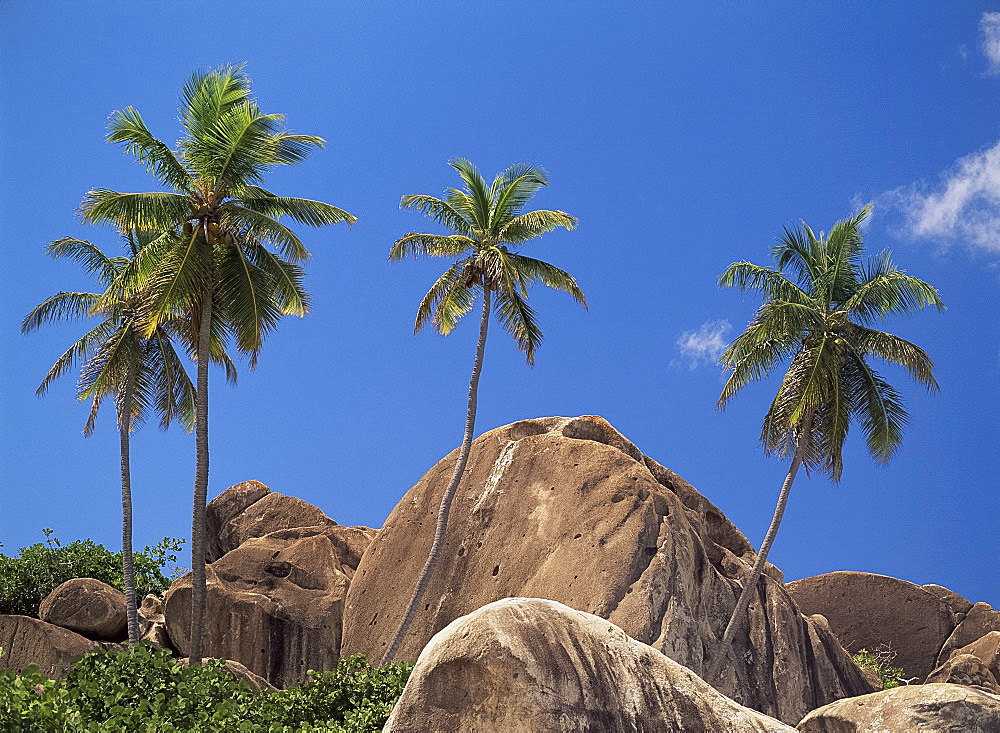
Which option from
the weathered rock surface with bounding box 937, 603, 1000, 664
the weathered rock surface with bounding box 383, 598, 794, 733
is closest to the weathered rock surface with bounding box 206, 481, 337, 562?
the weathered rock surface with bounding box 937, 603, 1000, 664

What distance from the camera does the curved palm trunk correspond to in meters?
21.3

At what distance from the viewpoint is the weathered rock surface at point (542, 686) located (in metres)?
7.41

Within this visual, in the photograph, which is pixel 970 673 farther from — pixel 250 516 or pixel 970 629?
pixel 250 516

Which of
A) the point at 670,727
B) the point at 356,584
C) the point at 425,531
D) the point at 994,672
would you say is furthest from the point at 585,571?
the point at 994,672

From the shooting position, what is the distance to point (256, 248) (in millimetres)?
21969

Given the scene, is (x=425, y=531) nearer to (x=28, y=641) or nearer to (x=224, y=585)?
(x=224, y=585)

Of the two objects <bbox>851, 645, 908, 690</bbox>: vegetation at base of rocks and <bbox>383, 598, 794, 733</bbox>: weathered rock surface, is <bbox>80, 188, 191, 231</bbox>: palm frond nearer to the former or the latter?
<bbox>383, 598, 794, 733</bbox>: weathered rock surface

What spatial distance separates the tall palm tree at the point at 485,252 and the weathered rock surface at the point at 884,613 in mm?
12881

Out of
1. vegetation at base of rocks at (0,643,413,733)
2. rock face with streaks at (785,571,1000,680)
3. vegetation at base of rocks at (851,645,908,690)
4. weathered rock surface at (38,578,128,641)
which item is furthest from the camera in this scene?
rock face with streaks at (785,571,1000,680)

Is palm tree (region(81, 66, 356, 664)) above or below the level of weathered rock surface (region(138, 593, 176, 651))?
above

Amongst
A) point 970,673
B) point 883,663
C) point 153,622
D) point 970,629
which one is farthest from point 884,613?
point 153,622

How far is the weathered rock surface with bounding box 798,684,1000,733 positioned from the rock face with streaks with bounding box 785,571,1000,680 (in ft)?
63.2

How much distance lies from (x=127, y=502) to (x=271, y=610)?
4987 mm

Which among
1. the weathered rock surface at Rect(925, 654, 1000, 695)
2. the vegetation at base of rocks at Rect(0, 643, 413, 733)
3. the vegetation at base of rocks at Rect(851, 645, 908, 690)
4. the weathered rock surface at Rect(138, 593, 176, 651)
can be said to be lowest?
the vegetation at base of rocks at Rect(0, 643, 413, 733)
